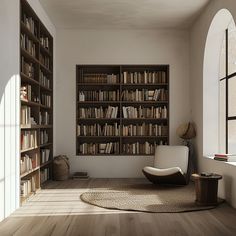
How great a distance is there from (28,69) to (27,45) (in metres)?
0.38

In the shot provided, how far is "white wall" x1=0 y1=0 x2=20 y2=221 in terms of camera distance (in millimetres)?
4617

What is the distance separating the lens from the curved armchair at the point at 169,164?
691cm

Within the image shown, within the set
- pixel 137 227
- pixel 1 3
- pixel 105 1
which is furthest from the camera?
pixel 105 1

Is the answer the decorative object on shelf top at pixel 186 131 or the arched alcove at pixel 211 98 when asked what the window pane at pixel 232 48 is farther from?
the decorative object on shelf top at pixel 186 131

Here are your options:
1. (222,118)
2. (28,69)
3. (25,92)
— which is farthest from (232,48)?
(25,92)

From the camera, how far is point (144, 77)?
852cm

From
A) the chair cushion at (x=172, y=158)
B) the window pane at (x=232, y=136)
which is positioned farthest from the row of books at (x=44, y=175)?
the window pane at (x=232, y=136)

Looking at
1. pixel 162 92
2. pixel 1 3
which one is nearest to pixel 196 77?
pixel 162 92

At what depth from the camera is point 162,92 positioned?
8547 mm

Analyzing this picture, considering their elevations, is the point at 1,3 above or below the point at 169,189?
above

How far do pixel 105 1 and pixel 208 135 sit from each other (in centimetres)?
304

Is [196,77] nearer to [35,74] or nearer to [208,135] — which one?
[208,135]

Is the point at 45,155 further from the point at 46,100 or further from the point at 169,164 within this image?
the point at 169,164

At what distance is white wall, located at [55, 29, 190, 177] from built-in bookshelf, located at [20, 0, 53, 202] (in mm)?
455
